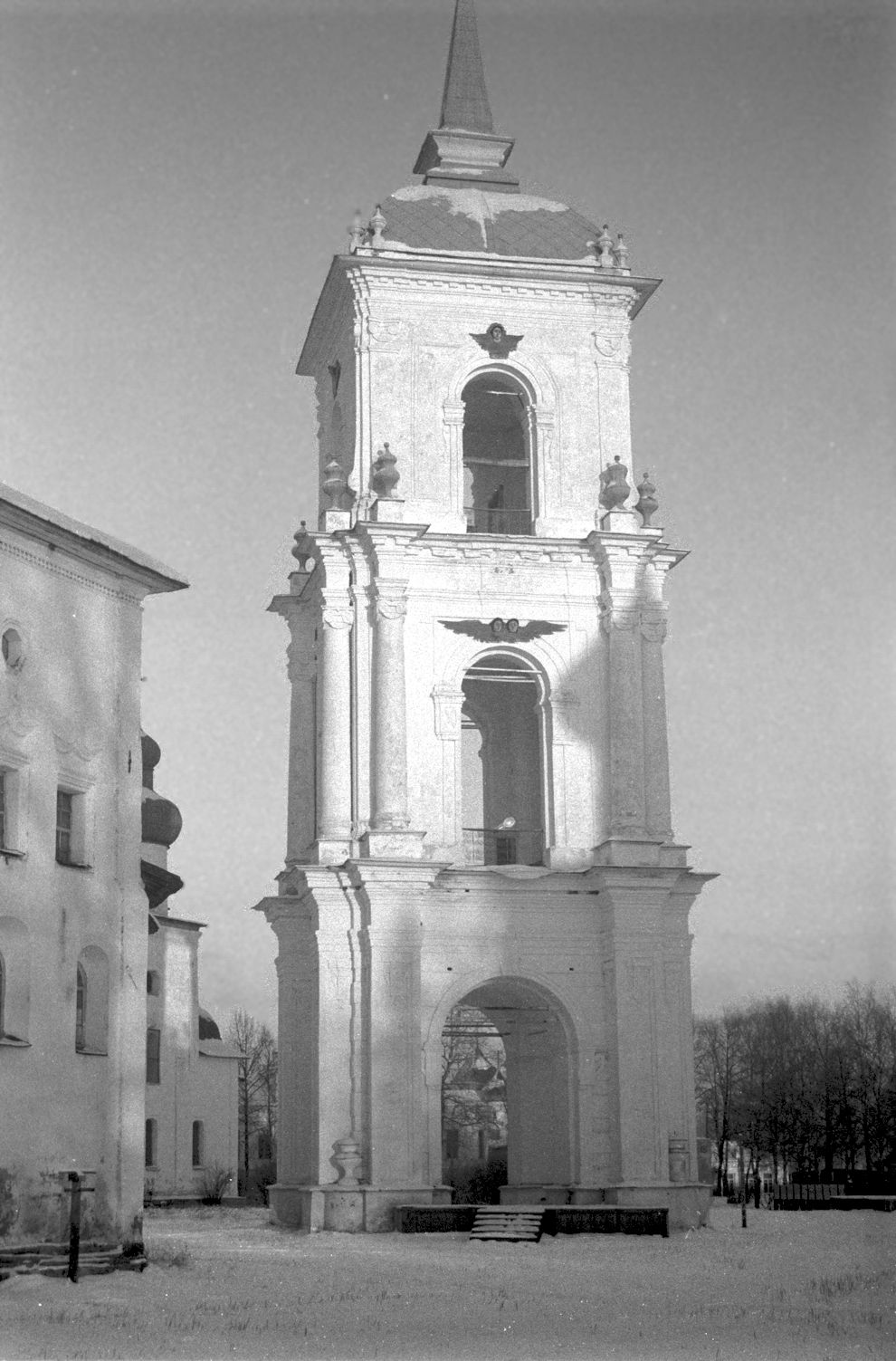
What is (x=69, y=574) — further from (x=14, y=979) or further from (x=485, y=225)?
(x=485, y=225)

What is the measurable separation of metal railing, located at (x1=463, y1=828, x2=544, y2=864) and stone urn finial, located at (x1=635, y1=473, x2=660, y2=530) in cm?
632

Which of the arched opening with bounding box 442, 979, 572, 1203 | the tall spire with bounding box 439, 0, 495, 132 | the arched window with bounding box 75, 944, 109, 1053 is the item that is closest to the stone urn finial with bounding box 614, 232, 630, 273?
the tall spire with bounding box 439, 0, 495, 132

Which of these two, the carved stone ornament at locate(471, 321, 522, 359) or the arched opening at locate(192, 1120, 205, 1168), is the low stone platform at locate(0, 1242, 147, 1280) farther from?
the arched opening at locate(192, 1120, 205, 1168)

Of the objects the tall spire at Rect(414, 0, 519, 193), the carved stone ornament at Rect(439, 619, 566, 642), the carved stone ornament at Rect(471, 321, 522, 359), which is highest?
the tall spire at Rect(414, 0, 519, 193)

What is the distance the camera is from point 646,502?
38.7m

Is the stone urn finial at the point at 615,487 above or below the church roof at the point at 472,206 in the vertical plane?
below

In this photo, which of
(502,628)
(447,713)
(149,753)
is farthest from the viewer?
(149,753)

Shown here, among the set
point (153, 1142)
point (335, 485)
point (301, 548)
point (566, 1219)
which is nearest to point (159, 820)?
point (153, 1142)

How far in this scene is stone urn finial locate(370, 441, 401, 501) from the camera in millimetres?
37438

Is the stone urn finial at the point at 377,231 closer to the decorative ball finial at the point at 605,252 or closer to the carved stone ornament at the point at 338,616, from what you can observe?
the decorative ball finial at the point at 605,252

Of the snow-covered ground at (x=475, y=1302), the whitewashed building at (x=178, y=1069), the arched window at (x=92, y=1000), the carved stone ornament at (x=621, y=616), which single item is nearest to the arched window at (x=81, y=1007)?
the arched window at (x=92, y=1000)

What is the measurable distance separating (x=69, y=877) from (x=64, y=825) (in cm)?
72

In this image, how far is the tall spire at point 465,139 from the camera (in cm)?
4319

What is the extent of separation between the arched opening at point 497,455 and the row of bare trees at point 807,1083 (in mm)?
25223
